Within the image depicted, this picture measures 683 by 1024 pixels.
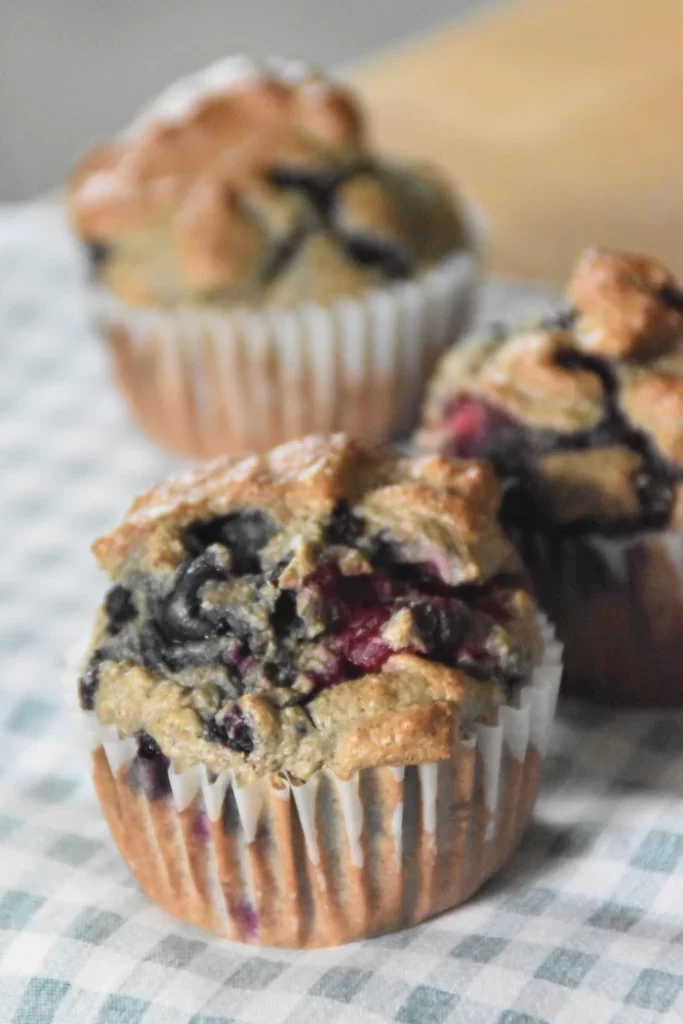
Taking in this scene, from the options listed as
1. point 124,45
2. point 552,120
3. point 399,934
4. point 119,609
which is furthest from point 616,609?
point 124,45

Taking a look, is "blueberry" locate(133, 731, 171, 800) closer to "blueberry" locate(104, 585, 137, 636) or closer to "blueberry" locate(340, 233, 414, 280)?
"blueberry" locate(104, 585, 137, 636)

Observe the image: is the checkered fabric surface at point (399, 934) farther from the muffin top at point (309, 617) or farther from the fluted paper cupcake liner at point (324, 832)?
the muffin top at point (309, 617)

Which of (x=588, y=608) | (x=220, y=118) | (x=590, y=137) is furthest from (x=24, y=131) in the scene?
(x=588, y=608)

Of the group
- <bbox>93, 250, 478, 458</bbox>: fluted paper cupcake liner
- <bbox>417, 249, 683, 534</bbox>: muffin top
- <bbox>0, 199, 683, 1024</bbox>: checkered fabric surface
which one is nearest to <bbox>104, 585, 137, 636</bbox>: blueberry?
<bbox>0, 199, 683, 1024</bbox>: checkered fabric surface

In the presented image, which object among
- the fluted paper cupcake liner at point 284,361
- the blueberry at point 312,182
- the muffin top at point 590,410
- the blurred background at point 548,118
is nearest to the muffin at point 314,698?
the muffin top at point 590,410

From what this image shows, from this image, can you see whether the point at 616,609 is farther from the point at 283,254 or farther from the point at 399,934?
the point at 283,254

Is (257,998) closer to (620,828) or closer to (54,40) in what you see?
(620,828)
